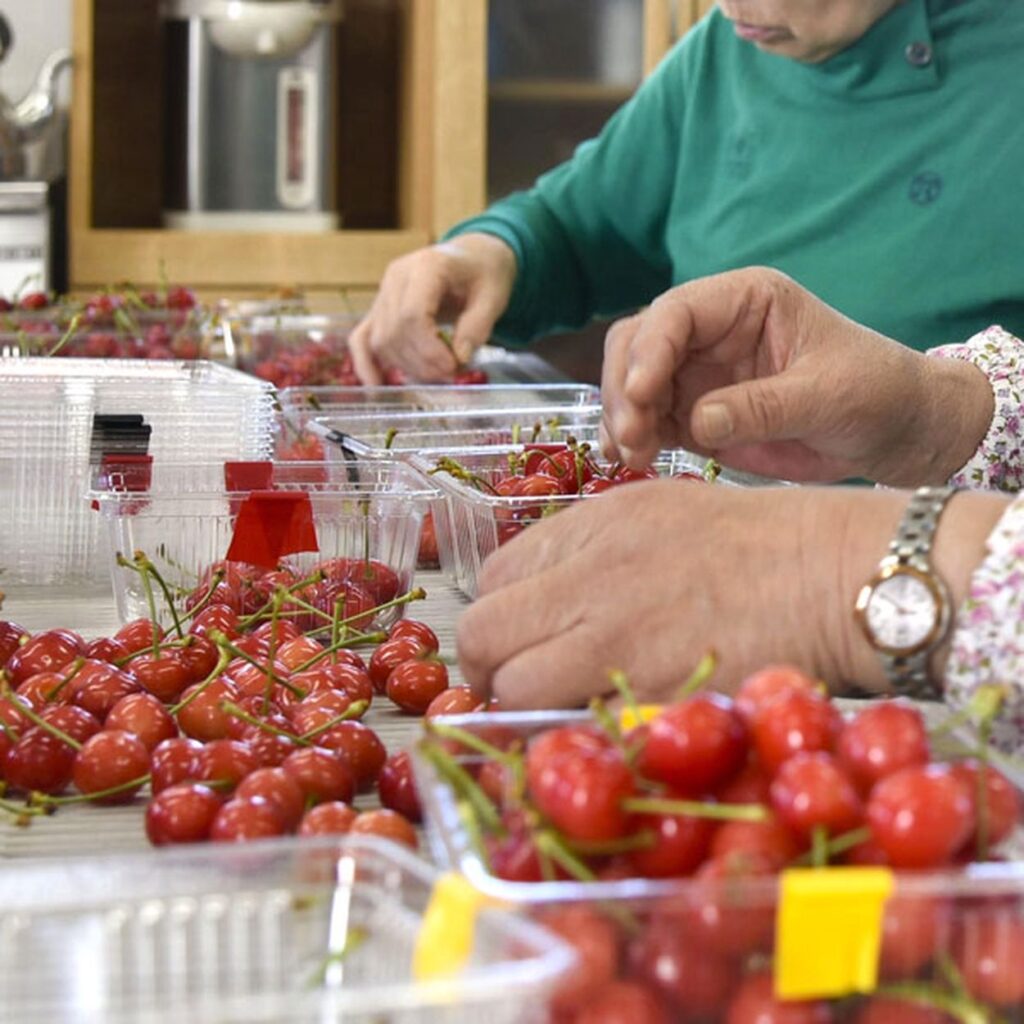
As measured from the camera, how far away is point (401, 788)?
0.87m

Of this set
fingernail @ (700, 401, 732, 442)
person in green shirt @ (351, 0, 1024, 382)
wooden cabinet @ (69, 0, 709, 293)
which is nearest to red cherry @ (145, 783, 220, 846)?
fingernail @ (700, 401, 732, 442)

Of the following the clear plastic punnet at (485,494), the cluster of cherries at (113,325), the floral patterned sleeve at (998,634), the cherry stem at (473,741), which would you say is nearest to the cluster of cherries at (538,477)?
the clear plastic punnet at (485,494)

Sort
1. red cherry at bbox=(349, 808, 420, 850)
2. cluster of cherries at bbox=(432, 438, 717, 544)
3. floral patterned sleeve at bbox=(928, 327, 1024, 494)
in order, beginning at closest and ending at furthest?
red cherry at bbox=(349, 808, 420, 850), cluster of cherries at bbox=(432, 438, 717, 544), floral patterned sleeve at bbox=(928, 327, 1024, 494)

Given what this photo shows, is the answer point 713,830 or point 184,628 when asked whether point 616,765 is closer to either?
point 713,830

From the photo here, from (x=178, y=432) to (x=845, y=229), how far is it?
0.91m

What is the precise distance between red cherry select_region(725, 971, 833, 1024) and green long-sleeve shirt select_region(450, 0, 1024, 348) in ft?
4.91

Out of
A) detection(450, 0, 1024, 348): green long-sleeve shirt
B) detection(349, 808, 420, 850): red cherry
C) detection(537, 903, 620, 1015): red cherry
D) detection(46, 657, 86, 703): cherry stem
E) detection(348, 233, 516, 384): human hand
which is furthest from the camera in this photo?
detection(348, 233, 516, 384): human hand

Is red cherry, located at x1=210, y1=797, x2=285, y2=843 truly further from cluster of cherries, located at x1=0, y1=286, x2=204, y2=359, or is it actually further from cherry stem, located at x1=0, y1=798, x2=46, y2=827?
cluster of cherries, located at x1=0, y1=286, x2=204, y2=359

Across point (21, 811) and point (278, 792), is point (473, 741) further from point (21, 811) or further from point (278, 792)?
point (21, 811)

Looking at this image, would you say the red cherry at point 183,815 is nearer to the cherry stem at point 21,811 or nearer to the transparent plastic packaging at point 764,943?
the cherry stem at point 21,811

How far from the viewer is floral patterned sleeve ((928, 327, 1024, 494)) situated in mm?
1473

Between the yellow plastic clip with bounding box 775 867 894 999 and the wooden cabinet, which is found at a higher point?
the wooden cabinet

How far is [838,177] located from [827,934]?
5.55 feet

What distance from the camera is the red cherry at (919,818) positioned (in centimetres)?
60
